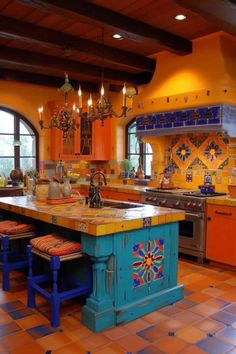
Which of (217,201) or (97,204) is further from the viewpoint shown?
(217,201)

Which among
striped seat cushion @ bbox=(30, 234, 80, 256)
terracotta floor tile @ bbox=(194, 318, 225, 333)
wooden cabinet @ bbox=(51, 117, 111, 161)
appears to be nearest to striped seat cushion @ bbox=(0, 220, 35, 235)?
striped seat cushion @ bbox=(30, 234, 80, 256)

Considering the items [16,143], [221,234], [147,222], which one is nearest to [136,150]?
[16,143]

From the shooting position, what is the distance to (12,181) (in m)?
5.55

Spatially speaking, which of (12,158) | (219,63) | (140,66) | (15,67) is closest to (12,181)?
(12,158)

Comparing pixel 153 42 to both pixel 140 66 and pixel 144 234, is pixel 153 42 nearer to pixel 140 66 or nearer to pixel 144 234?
pixel 140 66

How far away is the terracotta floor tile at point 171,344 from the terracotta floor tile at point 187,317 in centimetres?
29

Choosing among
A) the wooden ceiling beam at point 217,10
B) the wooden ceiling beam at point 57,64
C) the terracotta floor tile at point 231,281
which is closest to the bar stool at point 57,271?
the terracotta floor tile at point 231,281

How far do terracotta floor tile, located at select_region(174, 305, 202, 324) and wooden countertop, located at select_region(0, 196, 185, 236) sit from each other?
0.76m

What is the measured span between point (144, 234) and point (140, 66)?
3.01 metres

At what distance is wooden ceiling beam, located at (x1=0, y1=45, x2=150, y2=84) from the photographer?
4.62m

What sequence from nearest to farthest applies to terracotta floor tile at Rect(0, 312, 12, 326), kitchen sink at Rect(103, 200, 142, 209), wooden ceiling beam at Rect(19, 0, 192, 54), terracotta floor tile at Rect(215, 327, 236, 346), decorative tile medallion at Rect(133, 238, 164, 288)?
1. terracotta floor tile at Rect(215, 327, 236, 346)
2. terracotta floor tile at Rect(0, 312, 12, 326)
3. decorative tile medallion at Rect(133, 238, 164, 288)
4. wooden ceiling beam at Rect(19, 0, 192, 54)
5. kitchen sink at Rect(103, 200, 142, 209)

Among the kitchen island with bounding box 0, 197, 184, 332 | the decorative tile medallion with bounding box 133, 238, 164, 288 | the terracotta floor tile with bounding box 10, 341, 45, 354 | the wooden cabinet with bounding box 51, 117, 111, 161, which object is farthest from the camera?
the wooden cabinet with bounding box 51, 117, 111, 161

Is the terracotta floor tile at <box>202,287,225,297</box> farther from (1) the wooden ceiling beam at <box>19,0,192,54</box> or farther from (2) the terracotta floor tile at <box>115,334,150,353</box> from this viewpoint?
(1) the wooden ceiling beam at <box>19,0,192,54</box>

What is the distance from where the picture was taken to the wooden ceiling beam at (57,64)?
182 inches
